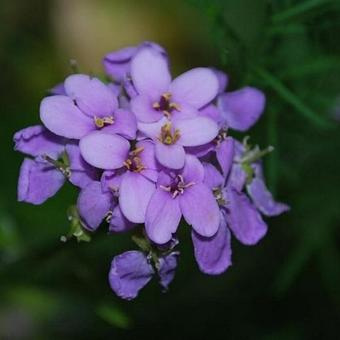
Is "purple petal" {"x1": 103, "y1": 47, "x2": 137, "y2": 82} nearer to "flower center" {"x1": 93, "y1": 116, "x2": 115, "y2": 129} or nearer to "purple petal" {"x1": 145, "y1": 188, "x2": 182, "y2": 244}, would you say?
"flower center" {"x1": 93, "y1": 116, "x2": 115, "y2": 129}

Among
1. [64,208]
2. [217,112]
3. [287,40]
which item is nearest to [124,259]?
[217,112]

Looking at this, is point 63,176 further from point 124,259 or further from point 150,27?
point 150,27

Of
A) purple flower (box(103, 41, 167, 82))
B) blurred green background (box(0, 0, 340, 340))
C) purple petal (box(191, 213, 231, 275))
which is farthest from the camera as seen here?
blurred green background (box(0, 0, 340, 340))

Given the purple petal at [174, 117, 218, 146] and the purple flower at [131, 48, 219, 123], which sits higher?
the purple flower at [131, 48, 219, 123]

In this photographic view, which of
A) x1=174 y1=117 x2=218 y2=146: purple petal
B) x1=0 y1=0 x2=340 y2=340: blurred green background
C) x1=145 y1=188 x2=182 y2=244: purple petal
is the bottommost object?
x1=0 y1=0 x2=340 y2=340: blurred green background

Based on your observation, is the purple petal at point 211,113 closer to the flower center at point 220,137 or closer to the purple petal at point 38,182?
the flower center at point 220,137

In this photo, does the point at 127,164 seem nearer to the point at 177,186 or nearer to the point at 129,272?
the point at 177,186

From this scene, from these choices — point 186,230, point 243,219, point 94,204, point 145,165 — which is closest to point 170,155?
point 145,165

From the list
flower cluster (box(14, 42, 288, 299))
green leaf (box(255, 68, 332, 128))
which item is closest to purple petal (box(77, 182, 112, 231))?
flower cluster (box(14, 42, 288, 299))
